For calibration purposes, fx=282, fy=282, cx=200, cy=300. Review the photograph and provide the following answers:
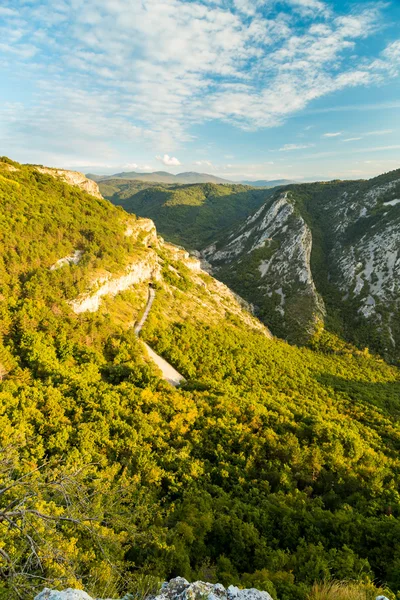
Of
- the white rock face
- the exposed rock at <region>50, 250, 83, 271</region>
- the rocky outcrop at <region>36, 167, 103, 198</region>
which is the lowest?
the white rock face

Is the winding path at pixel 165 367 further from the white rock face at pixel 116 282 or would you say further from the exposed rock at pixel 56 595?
the exposed rock at pixel 56 595

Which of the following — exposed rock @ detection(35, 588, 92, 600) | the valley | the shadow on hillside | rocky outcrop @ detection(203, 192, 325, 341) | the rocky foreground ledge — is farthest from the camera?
rocky outcrop @ detection(203, 192, 325, 341)

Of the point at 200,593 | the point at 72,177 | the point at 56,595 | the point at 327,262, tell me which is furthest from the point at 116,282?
the point at 327,262

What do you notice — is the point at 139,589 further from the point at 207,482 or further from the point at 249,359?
the point at 249,359

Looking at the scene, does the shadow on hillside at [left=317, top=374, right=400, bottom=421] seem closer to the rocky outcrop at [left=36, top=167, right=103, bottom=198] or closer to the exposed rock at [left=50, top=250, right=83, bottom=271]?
the exposed rock at [left=50, top=250, right=83, bottom=271]

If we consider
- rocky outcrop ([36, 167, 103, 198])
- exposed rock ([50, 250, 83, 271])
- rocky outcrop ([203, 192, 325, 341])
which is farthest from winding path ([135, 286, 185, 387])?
rocky outcrop ([36, 167, 103, 198])

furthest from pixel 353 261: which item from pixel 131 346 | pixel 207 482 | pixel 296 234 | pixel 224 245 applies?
pixel 207 482

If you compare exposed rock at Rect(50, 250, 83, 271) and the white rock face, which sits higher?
exposed rock at Rect(50, 250, 83, 271)
